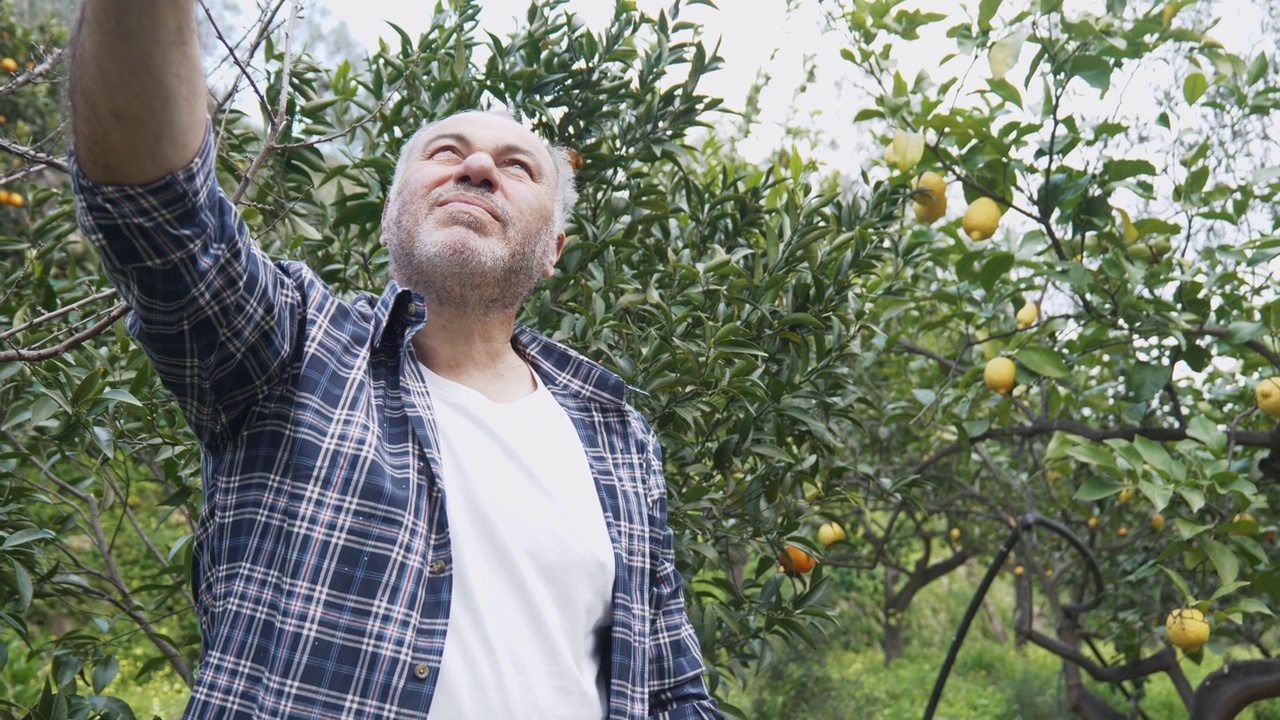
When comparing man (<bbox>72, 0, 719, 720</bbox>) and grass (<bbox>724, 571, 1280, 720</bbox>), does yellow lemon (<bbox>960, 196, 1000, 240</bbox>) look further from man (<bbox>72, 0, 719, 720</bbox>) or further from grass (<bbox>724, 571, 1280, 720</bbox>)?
grass (<bbox>724, 571, 1280, 720</bbox>)

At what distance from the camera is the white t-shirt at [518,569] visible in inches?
46.3

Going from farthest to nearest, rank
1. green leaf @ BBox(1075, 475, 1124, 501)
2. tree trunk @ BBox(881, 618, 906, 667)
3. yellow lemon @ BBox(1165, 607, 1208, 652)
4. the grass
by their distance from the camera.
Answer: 1. tree trunk @ BBox(881, 618, 906, 667)
2. the grass
3. yellow lemon @ BBox(1165, 607, 1208, 652)
4. green leaf @ BBox(1075, 475, 1124, 501)

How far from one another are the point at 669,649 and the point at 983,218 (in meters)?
1.52

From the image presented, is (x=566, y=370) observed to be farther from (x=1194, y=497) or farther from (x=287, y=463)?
(x=1194, y=497)

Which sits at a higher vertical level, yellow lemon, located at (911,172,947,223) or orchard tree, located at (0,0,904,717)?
yellow lemon, located at (911,172,947,223)

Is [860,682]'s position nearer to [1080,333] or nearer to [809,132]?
[809,132]

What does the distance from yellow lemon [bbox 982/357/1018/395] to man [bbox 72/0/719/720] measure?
1.38 metres

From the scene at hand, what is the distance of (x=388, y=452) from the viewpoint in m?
1.19

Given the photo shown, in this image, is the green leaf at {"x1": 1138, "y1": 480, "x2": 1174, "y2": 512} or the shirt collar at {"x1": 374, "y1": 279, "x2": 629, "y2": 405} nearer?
the shirt collar at {"x1": 374, "y1": 279, "x2": 629, "y2": 405}

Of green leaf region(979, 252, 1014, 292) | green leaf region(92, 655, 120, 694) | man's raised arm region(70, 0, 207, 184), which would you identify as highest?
green leaf region(979, 252, 1014, 292)

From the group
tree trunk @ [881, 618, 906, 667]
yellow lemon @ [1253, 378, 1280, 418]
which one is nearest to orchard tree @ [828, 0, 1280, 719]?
yellow lemon @ [1253, 378, 1280, 418]

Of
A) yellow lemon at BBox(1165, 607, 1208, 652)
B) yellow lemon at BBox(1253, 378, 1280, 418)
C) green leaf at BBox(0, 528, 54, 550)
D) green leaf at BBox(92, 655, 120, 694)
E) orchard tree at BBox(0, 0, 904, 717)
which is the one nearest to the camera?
green leaf at BBox(0, 528, 54, 550)

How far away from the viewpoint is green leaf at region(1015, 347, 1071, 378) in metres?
2.53

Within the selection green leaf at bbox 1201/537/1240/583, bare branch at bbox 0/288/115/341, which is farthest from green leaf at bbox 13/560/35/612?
green leaf at bbox 1201/537/1240/583
